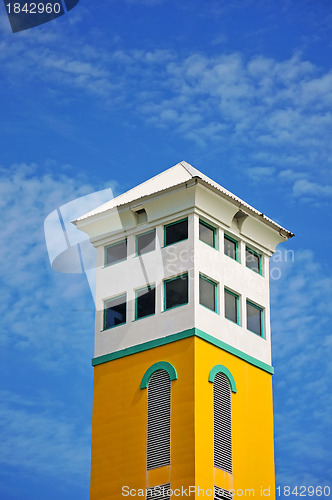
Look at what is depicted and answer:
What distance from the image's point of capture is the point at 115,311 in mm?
60594

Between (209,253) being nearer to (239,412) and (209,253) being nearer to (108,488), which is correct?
(239,412)

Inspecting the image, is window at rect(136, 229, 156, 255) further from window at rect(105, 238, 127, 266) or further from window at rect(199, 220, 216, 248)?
window at rect(199, 220, 216, 248)

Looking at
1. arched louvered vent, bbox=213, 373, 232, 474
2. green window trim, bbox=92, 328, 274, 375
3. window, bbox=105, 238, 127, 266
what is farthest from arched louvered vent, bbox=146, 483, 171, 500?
window, bbox=105, 238, 127, 266

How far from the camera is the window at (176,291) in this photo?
58.1 meters

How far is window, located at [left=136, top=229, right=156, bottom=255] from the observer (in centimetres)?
6047

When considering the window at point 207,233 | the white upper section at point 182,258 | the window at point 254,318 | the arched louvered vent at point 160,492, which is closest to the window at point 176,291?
the white upper section at point 182,258

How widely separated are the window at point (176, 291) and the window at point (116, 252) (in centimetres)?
355

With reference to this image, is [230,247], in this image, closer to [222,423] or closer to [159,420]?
[222,423]

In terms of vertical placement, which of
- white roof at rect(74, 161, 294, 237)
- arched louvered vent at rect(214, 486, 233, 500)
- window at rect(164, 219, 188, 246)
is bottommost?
arched louvered vent at rect(214, 486, 233, 500)

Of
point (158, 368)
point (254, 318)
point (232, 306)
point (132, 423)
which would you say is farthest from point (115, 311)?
point (254, 318)

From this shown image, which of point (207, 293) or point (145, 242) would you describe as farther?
point (145, 242)

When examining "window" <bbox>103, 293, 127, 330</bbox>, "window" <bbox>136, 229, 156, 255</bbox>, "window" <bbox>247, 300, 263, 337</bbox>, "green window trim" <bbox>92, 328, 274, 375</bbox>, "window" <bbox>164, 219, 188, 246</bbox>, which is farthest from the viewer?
"window" <bbox>247, 300, 263, 337</bbox>

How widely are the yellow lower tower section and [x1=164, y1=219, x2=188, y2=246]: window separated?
17.3 ft

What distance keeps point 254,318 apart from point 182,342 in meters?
5.71
